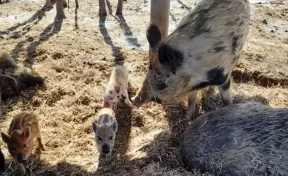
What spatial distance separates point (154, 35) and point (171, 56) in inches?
17.5

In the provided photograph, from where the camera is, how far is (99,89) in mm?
5191

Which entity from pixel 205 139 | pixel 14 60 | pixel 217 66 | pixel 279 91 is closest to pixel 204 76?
pixel 217 66

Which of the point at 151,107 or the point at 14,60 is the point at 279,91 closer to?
the point at 151,107

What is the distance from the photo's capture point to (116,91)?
466 cm

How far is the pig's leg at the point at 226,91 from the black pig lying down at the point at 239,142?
593mm

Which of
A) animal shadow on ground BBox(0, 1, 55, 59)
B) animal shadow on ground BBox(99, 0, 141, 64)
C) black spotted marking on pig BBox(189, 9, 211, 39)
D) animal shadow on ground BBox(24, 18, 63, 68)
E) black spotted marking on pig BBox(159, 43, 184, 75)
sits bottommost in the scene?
animal shadow on ground BBox(0, 1, 55, 59)

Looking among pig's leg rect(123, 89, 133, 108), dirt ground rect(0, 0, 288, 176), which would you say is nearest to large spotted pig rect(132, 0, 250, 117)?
pig's leg rect(123, 89, 133, 108)

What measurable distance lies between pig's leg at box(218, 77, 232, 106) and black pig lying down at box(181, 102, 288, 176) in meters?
0.59

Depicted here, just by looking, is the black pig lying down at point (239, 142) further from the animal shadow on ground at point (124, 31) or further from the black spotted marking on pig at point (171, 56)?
the animal shadow on ground at point (124, 31)

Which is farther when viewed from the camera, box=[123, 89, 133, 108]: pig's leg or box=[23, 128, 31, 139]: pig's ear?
box=[123, 89, 133, 108]: pig's leg

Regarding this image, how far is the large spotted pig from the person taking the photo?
154 inches

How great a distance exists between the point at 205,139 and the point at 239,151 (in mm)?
342

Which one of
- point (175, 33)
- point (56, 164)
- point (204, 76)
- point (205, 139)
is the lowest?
point (56, 164)

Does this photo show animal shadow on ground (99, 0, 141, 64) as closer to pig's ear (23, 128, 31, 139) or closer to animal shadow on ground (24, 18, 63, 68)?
animal shadow on ground (24, 18, 63, 68)
